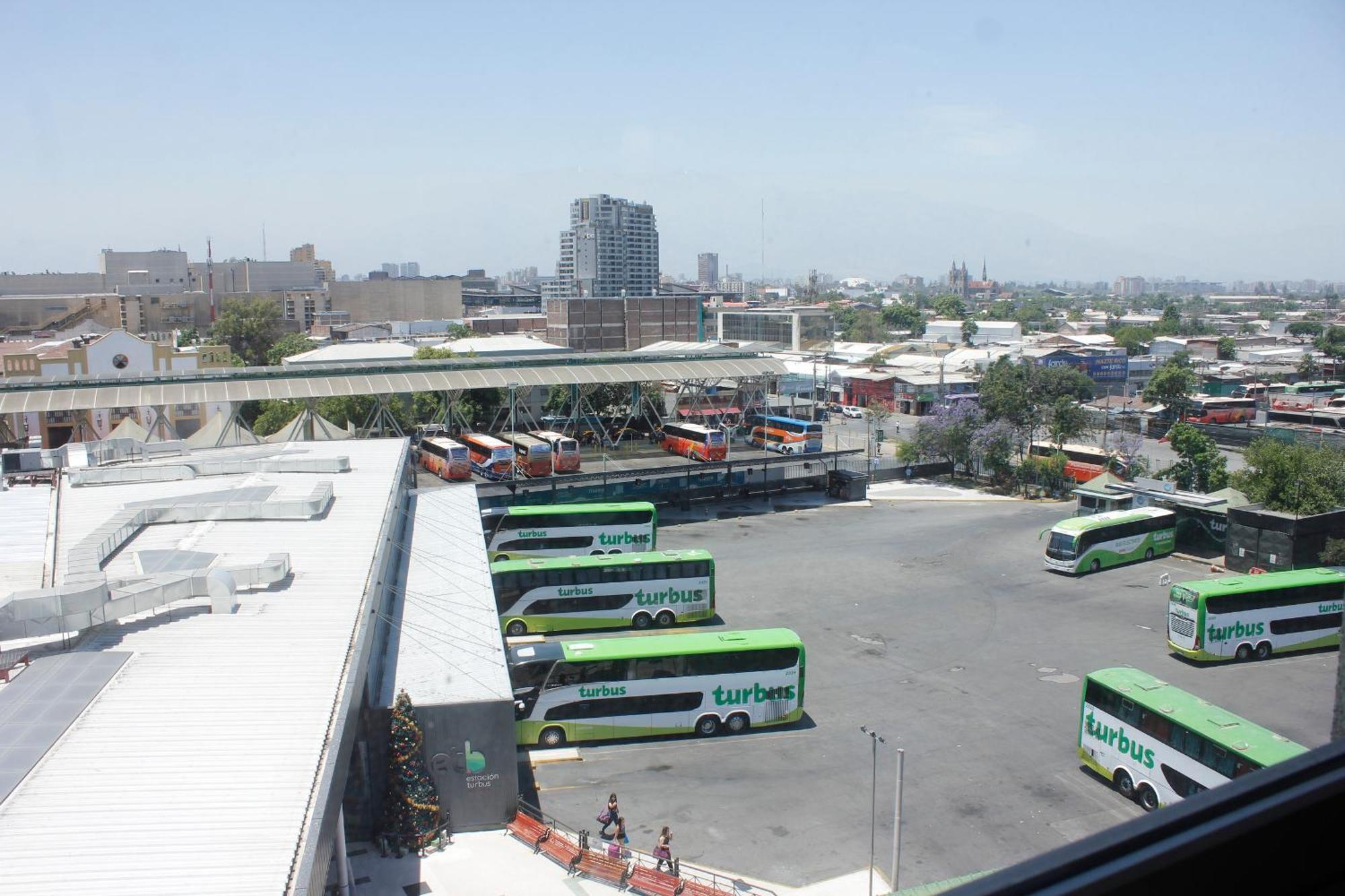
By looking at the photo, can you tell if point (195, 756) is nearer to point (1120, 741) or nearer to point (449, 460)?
point (1120, 741)

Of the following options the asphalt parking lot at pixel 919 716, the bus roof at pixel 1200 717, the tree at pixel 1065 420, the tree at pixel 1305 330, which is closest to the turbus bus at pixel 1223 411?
the tree at pixel 1065 420

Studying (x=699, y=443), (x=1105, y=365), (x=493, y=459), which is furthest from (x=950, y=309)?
(x=493, y=459)

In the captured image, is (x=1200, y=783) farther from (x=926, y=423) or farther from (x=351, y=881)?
(x=926, y=423)

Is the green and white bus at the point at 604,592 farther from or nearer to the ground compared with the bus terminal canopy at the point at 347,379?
nearer to the ground

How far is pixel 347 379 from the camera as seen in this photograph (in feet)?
72.2

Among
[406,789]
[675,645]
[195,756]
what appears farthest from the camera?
[675,645]

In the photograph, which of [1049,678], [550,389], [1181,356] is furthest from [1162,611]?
[1181,356]

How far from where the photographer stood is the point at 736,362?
85.0ft

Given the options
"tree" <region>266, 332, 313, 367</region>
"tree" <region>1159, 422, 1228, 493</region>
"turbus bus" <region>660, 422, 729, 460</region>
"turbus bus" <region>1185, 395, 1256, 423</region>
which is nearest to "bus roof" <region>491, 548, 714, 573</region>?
"turbus bus" <region>660, 422, 729, 460</region>

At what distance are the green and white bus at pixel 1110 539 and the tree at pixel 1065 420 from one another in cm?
748

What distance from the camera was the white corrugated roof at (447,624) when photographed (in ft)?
29.3

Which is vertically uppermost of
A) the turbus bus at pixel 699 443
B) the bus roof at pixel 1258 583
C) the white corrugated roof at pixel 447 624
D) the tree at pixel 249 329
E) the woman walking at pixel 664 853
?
the tree at pixel 249 329

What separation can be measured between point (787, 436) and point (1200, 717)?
16.8m

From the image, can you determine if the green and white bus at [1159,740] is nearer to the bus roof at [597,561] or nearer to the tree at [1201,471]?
the bus roof at [597,561]
